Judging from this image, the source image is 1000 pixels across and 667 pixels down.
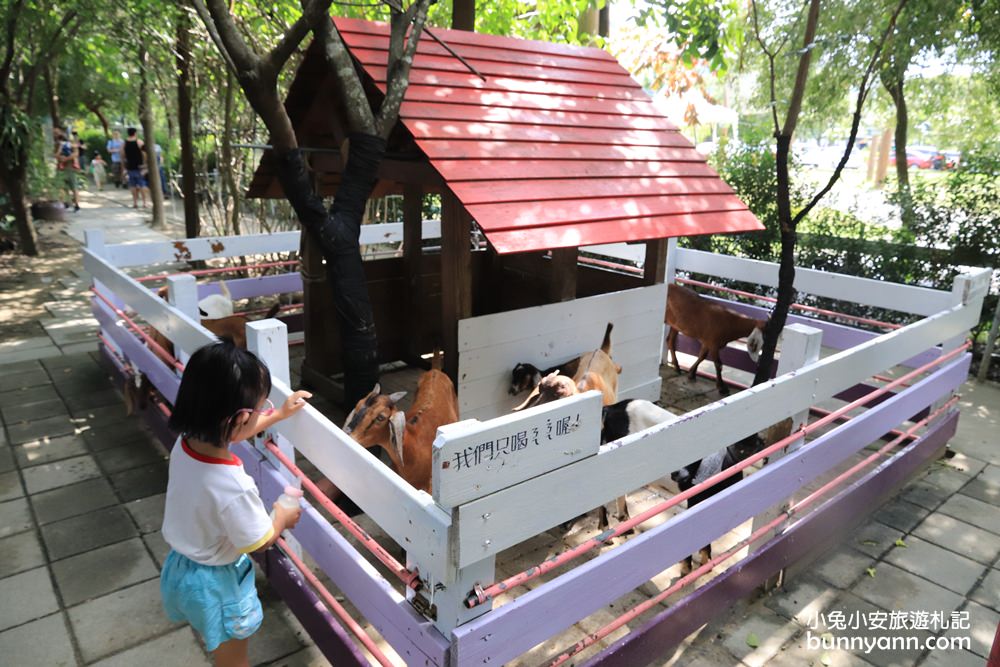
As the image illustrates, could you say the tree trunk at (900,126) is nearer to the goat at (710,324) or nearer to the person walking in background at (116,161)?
the goat at (710,324)

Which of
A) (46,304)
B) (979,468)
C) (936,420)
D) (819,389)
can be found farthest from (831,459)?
(46,304)

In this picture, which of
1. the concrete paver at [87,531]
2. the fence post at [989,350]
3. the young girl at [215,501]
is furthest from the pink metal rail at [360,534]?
the fence post at [989,350]

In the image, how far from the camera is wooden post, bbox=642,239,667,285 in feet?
18.0

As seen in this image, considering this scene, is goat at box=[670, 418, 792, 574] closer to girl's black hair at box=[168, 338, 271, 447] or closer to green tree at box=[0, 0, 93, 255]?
girl's black hair at box=[168, 338, 271, 447]

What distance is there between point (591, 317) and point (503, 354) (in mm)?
910

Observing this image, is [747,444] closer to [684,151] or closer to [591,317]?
[591,317]

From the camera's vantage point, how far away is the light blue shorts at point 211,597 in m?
2.27

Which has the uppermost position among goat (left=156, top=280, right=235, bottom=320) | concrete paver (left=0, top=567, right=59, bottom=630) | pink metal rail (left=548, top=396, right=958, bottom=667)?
goat (left=156, top=280, right=235, bottom=320)

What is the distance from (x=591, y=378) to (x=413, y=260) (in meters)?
2.45

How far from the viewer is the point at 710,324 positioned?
5.93m

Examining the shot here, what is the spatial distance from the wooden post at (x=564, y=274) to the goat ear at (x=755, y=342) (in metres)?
1.63

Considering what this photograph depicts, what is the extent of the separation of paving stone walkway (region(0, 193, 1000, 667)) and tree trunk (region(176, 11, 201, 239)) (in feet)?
14.0

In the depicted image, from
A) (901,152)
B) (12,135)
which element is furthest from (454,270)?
(12,135)

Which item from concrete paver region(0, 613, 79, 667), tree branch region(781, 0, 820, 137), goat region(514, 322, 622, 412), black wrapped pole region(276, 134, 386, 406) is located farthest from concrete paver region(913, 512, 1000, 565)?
concrete paver region(0, 613, 79, 667)
